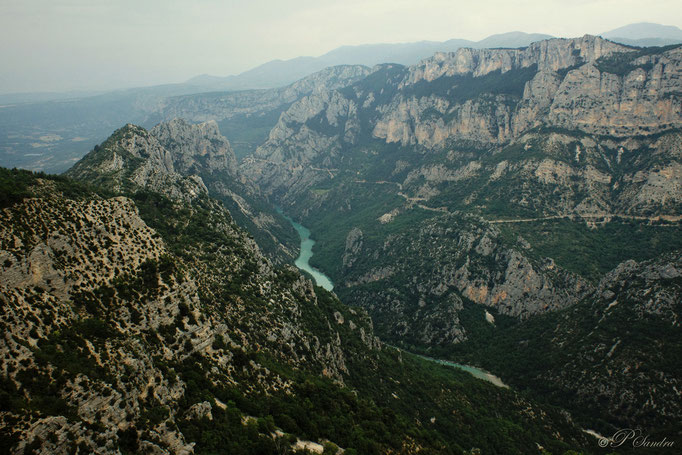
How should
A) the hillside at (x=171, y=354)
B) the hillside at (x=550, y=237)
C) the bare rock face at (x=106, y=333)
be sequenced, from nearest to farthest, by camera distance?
1. the bare rock face at (x=106, y=333)
2. the hillside at (x=171, y=354)
3. the hillside at (x=550, y=237)

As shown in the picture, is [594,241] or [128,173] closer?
[128,173]

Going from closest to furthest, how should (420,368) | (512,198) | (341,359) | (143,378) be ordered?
1. (143,378)
2. (341,359)
3. (420,368)
4. (512,198)

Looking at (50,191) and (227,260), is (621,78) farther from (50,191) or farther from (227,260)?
(50,191)

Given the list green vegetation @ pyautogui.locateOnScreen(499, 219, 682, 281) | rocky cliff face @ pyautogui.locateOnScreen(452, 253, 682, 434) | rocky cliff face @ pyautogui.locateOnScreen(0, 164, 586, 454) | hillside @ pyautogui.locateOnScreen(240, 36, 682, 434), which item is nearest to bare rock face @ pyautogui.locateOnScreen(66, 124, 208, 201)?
rocky cliff face @ pyautogui.locateOnScreen(0, 164, 586, 454)

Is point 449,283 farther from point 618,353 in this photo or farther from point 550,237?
point 618,353

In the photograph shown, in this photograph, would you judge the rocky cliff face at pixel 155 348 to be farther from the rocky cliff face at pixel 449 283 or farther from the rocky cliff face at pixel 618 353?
the rocky cliff face at pixel 449 283

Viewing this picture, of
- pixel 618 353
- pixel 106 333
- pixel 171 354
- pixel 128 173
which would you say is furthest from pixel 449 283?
pixel 106 333

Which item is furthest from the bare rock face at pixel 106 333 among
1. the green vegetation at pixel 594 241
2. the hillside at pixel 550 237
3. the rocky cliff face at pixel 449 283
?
the green vegetation at pixel 594 241

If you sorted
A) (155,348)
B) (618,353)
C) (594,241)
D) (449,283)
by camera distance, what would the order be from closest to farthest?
(155,348) < (618,353) < (449,283) < (594,241)

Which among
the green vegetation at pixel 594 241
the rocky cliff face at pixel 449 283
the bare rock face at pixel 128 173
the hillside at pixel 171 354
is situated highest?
the bare rock face at pixel 128 173

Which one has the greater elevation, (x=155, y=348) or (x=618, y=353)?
(x=155, y=348)

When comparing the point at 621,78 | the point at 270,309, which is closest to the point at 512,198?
the point at 621,78
